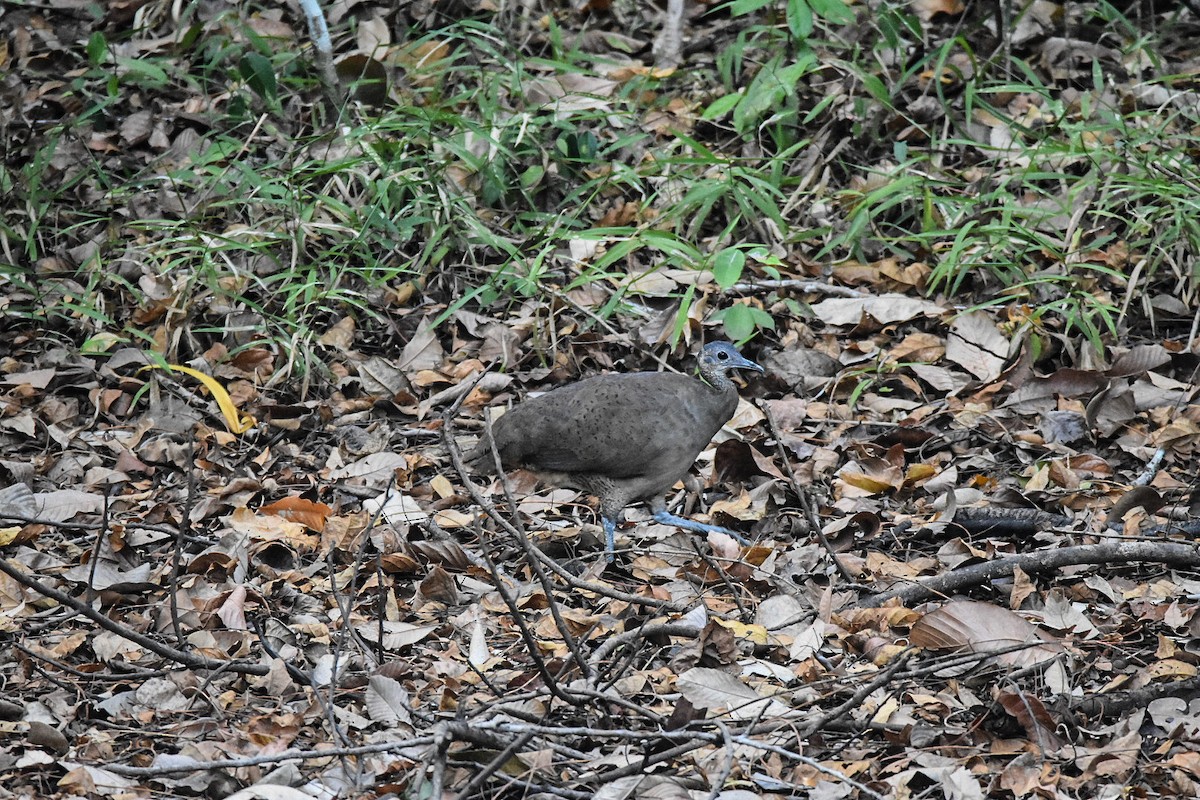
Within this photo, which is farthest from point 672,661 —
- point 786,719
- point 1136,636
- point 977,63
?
point 977,63

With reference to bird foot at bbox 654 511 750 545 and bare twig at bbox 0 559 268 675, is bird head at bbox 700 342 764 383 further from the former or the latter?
bare twig at bbox 0 559 268 675

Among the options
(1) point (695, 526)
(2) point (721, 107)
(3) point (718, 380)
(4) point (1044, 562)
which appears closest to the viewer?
(4) point (1044, 562)

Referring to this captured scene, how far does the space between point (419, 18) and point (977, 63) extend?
3241mm

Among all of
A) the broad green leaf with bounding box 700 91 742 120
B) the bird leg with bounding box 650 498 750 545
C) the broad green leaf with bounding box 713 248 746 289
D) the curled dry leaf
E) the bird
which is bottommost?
the bird leg with bounding box 650 498 750 545

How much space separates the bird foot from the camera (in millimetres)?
4984

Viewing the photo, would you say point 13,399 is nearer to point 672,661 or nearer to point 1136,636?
point 672,661

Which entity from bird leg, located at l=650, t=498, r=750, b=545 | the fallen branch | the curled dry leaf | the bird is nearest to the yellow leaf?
the bird

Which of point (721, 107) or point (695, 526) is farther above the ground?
point (721, 107)

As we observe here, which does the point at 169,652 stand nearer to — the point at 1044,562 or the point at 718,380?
the point at 718,380

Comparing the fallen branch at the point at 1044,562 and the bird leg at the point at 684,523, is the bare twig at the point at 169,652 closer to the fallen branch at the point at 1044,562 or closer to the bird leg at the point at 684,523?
the bird leg at the point at 684,523

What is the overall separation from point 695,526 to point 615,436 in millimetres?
444

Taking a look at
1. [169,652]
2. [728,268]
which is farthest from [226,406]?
[728,268]

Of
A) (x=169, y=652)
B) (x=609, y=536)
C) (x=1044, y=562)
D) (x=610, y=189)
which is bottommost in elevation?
(x=609, y=536)

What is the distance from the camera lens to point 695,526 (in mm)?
5008
